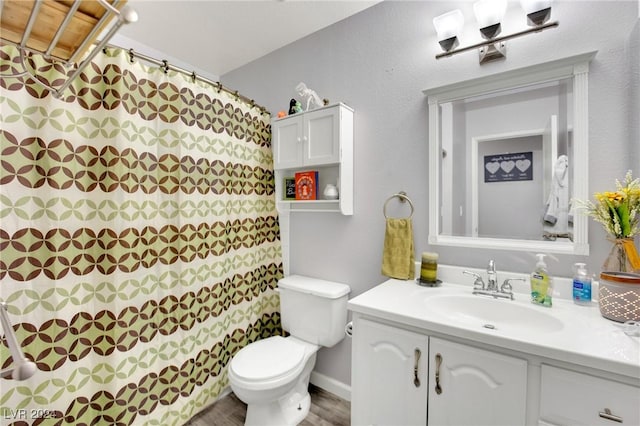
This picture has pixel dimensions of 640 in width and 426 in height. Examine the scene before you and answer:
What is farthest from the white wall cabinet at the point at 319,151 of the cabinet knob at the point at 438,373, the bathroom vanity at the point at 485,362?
the cabinet knob at the point at 438,373

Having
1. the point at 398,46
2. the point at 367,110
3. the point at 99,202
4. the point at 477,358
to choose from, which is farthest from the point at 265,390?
the point at 398,46

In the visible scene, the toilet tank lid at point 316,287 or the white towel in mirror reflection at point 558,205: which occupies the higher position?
the white towel in mirror reflection at point 558,205

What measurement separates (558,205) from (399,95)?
0.97 m

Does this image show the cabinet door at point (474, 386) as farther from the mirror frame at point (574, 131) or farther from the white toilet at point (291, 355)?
the white toilet at point (291, 355)

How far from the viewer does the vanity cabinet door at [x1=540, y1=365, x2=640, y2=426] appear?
75 centimetres

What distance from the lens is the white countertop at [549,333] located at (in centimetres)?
77

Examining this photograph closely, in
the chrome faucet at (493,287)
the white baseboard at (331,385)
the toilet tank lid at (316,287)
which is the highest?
the chrome faucet at (493,287)

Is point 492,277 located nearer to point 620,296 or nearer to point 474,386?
point 620,296

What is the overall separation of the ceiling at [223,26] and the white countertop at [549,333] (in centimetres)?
177

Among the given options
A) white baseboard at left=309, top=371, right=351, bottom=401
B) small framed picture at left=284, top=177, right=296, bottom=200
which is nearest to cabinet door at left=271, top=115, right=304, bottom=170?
small framed picture at left=284, top=177, right=296, bottom=200

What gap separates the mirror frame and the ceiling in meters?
0.86

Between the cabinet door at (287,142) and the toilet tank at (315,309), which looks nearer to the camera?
the toilet tank at (315,309)

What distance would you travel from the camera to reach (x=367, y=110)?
1710 mm

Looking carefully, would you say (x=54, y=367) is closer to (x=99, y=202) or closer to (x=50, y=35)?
(x=99, y=202)
